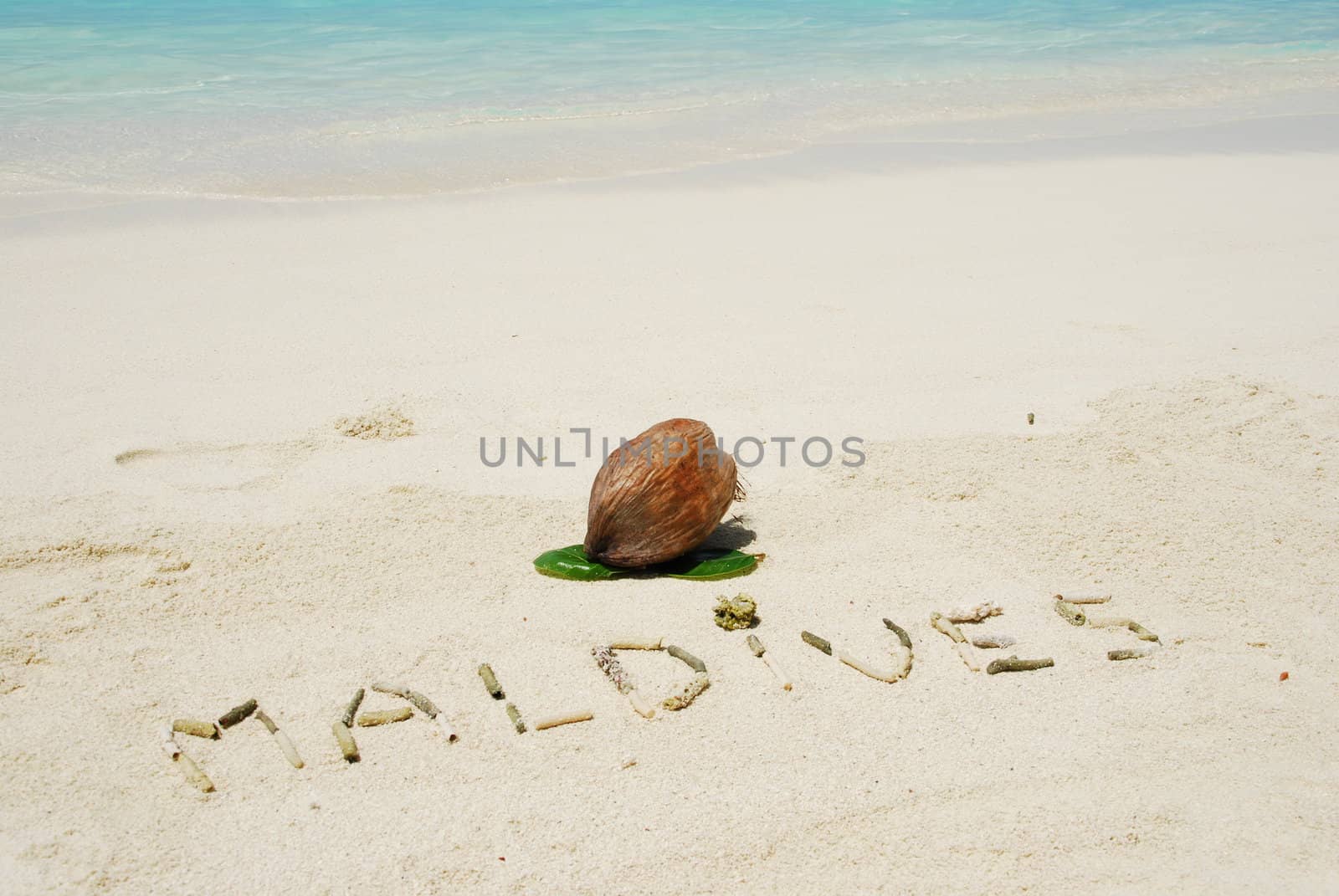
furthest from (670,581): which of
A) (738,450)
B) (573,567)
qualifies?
(738,450)

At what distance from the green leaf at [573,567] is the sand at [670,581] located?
0.06 m

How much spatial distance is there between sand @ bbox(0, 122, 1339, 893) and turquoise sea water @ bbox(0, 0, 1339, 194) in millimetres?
3179

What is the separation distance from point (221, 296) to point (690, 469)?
455 cm

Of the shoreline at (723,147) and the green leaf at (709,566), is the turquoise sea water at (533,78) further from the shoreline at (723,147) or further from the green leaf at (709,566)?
the green leaf at (709,566)

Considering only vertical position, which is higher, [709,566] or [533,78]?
[533,78]

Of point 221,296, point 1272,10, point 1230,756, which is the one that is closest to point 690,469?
point 1230,756

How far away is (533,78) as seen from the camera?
1562 cm

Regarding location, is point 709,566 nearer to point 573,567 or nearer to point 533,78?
point 573,567

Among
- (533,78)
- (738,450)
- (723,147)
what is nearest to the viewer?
(738,450)

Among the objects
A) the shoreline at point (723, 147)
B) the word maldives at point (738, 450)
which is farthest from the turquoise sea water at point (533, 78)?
the word maldives at point (738, 450)

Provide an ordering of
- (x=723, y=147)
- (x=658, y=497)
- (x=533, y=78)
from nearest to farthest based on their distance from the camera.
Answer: (x=658, y=497) < (x=723, y=147) < (x=533, y=78)

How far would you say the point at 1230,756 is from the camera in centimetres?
350

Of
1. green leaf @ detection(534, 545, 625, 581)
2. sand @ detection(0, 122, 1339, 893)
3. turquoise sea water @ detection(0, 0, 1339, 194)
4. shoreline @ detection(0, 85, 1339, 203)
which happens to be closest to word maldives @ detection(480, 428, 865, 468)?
sand @ detection(0, 122, 1339, 893)

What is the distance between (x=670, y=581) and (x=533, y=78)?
1281 cm
